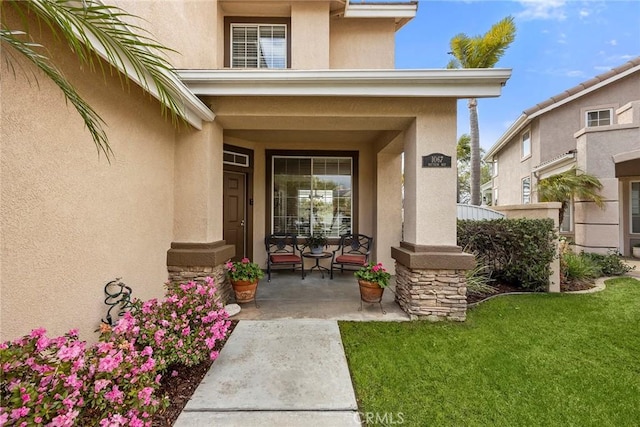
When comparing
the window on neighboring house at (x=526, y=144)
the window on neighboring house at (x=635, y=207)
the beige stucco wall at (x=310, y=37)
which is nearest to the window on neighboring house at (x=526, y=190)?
the window on neighboring house at (x=526, y=144)

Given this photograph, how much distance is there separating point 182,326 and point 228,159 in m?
4.25

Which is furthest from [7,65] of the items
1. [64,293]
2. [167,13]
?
[167,13]

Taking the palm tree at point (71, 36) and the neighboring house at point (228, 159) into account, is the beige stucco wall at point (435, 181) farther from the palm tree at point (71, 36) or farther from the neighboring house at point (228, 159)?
the palm tree at point (71, 36)

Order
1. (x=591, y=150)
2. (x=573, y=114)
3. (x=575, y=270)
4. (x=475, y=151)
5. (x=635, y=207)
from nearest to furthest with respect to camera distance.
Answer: (x=575, y=270)
(x=591, y=150)
(x=635, y=207)
(x=573, y=114)
(x=475, y=151)

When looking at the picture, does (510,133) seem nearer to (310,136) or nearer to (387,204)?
(387,204)

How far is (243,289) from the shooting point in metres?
4.30

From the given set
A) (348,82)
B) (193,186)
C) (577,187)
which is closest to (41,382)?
(193,186)

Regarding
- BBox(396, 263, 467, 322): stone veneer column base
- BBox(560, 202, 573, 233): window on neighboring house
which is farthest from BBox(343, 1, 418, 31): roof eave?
BBox(560, 202, 573, 233): window on neighboring house

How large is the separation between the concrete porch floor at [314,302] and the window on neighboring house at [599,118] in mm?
11042

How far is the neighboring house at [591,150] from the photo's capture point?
297 inches

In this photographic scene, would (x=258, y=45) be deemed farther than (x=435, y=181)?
Yes

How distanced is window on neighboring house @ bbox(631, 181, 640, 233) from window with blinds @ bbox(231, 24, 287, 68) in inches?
446

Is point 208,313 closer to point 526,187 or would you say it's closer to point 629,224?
point 629,224

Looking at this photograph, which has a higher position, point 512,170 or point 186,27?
point 186,27
